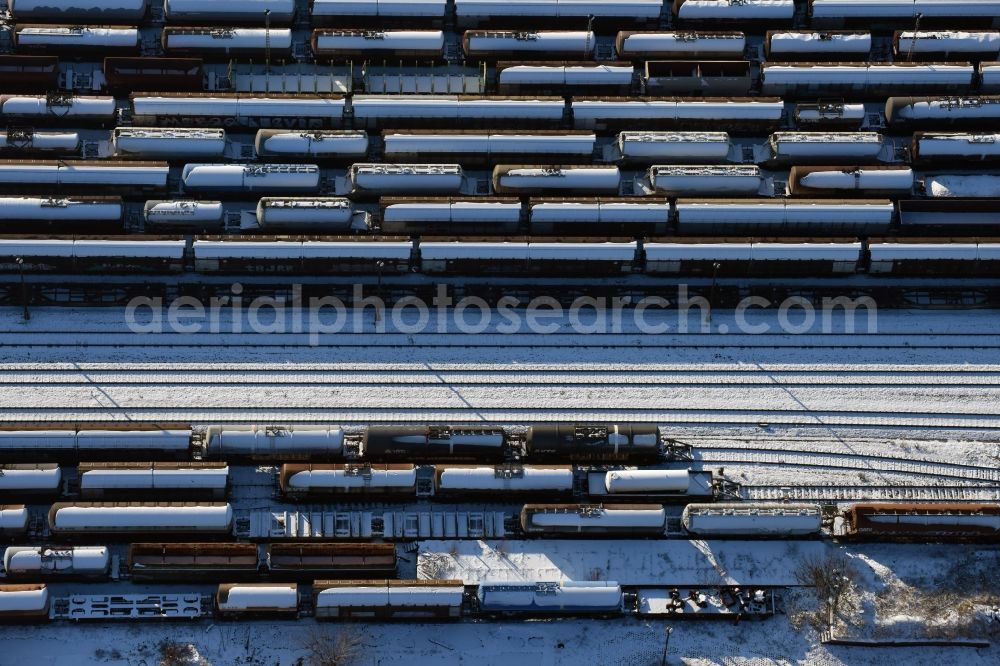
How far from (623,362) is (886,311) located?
96.3 feet

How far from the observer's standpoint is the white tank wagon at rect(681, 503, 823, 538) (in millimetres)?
176625

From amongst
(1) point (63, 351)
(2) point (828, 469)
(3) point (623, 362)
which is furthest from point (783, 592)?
(1) point (63, 351)

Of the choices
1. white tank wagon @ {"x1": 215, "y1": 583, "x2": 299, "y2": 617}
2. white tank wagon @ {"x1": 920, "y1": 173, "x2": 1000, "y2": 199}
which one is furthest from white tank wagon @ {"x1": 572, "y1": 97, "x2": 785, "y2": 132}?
white tank wagon @ {"x1": 215, "y1": 583, "x2": 299, "y2": 617}

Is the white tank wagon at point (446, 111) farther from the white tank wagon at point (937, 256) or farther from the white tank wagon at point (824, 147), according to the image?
the white tank wagon at point (937, 256)

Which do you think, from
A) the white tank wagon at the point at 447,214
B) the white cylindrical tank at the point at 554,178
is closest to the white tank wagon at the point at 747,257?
the white cylindrical tank at the point at 554,178

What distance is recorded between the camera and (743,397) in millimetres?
186375

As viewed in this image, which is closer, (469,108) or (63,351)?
(63,351)

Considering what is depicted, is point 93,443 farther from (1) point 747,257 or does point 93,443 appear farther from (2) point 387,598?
(1) point 747,257

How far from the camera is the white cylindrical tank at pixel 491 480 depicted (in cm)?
17762

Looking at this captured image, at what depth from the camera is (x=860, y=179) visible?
196m

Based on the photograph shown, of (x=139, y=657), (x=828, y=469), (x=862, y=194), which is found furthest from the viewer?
(x=862, y=194)

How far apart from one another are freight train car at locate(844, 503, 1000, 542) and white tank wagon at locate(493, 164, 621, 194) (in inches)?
1779

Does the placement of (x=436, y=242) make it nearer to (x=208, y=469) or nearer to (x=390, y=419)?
(x=390, y=419)

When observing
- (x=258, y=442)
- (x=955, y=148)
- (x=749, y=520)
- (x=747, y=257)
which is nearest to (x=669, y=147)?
(x=747, y=257)
